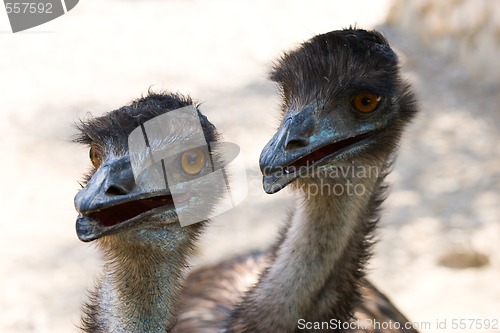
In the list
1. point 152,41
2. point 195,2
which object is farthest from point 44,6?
point 195,2

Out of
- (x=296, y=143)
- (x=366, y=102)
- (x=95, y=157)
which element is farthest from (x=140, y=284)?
(x=366, y=102)

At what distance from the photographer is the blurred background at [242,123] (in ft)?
14.4

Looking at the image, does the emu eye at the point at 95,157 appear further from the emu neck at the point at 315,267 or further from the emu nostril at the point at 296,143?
the emu neck at the point at 315,267

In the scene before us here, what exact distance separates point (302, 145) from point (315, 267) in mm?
522

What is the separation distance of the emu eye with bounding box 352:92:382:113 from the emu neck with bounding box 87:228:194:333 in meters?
0.69

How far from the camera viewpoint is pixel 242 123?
5.49 metres

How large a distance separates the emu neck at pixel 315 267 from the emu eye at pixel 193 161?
0.56m

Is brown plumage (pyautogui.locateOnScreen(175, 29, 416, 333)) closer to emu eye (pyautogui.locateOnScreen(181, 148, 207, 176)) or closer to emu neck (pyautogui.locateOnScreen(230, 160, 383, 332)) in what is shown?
emu neck (pyautogui.locateOnScreen(230, 160, 383, 332))

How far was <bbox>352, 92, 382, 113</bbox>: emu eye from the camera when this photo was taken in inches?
111

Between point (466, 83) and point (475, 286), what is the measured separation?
2070mm

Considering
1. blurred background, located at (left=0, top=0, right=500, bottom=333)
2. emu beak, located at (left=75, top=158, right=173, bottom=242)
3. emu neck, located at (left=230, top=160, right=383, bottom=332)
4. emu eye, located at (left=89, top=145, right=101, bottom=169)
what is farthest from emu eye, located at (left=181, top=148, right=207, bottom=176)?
blurred background, located at (left=0, top=0, right=500, bottom=333)

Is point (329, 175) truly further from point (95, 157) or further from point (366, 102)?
point (95, 157)

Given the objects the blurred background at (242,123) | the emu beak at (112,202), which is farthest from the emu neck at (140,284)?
the blurred background at (242,123)

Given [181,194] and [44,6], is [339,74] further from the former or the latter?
[44,6]
